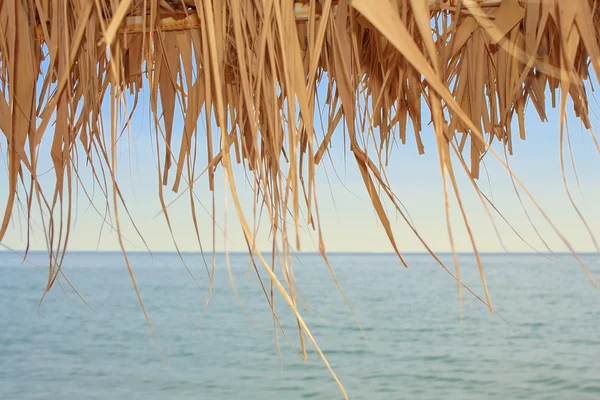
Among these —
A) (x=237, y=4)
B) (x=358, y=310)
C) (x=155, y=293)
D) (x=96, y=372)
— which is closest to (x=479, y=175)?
(x=237, y=4)

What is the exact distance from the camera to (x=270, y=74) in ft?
1.45

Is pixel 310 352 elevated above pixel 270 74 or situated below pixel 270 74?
below

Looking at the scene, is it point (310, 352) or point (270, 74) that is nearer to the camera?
point (270, 74)

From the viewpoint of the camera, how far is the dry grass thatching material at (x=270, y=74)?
299 millimetres

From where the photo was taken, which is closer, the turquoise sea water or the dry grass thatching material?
the dry grass thatching material

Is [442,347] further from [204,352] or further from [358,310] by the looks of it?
[358,310]

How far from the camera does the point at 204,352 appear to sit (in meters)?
5.66

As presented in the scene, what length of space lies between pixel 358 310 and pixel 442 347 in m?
3.47

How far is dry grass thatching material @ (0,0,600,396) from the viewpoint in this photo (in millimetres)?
299

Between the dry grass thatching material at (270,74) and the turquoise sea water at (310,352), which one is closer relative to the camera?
the dry grass thatching material at (270,74)

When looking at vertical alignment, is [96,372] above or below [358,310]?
above

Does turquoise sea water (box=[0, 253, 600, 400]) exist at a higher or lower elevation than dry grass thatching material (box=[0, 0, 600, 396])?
lower

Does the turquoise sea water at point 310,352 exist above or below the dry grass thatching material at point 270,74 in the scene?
below

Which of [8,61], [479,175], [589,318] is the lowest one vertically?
[589,318]
